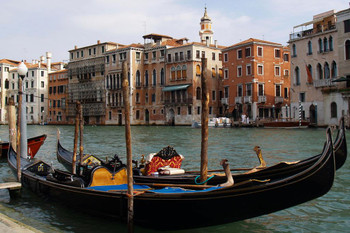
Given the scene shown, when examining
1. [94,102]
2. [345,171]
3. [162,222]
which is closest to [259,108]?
[94,102]

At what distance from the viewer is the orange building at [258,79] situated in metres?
33.8

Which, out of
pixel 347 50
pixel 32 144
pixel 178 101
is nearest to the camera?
pixel 32 144

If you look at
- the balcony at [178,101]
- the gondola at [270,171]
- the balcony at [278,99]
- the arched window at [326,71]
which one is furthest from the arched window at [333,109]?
the gondola at [270,171]

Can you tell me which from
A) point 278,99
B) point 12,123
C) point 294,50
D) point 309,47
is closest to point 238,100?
point 278,99

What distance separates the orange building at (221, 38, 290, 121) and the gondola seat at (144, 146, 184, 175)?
1051 inches

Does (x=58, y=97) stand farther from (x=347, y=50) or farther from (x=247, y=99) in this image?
(x=347, y=50)

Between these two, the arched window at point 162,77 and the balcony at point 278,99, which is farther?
the arched window at point 162,77

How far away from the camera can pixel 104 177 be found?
6125mm

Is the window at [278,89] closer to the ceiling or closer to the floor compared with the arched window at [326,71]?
closer to the floor

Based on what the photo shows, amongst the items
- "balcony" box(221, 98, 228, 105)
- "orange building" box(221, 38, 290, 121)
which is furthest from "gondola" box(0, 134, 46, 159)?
"balcony" box(221, 98, 228, 105)

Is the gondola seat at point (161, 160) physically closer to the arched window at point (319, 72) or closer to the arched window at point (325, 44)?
the arched window at point (325, 44)

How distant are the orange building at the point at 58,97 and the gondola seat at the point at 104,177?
46.4 meters

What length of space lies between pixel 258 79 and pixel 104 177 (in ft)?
96.0

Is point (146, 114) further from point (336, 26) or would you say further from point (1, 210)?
point (1, 210)
